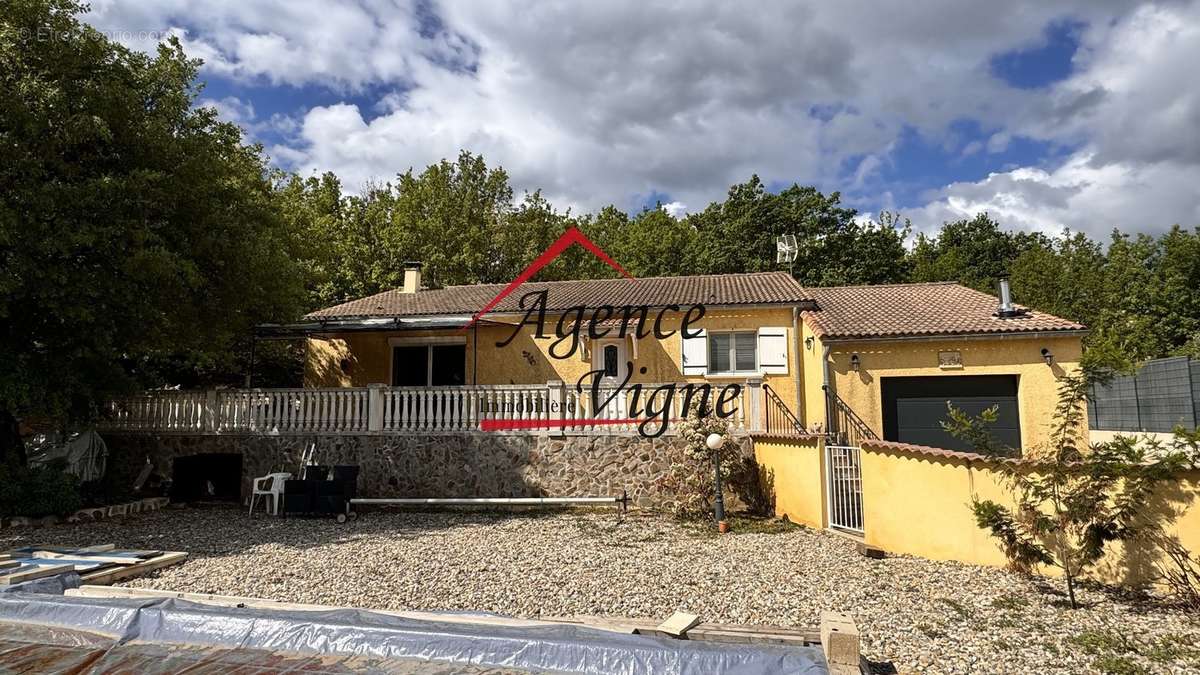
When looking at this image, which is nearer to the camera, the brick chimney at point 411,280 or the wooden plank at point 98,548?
the wooden plank at point 98,548

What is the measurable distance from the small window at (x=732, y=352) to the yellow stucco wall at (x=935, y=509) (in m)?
7.09

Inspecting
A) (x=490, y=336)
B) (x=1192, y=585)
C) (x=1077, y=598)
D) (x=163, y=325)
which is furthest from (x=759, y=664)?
(x=490, y=336)

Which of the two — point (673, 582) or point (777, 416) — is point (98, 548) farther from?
point (777, 416)

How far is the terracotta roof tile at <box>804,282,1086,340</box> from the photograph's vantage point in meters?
14.1

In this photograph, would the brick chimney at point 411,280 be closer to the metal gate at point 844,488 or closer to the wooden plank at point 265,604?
the wooden plank at point 265,604

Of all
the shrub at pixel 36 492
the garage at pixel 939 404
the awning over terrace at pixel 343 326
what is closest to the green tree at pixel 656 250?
the garage at pixel 939 404

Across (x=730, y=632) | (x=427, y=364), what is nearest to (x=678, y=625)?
(x=730, y=632)

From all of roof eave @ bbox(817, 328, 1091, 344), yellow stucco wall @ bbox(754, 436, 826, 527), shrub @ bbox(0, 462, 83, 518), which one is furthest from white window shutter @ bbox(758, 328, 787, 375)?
shrub @ bbox(0, 462, 83, 518)

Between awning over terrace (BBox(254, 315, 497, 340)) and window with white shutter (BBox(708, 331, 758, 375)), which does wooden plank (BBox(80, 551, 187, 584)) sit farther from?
window with white shutter (BBox(708, 331, 758, 375))

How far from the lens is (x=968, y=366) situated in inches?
558

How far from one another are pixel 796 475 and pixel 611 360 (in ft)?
22.6

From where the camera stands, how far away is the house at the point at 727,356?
1281cm

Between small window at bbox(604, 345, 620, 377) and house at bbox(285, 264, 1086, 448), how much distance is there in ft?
0.12

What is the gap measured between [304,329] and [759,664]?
44.1 feet
